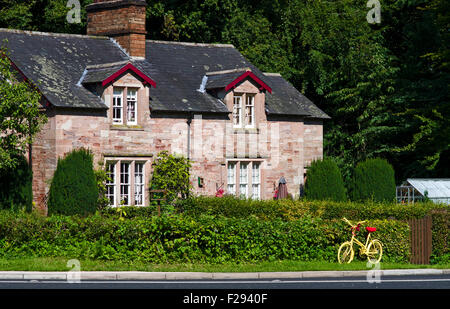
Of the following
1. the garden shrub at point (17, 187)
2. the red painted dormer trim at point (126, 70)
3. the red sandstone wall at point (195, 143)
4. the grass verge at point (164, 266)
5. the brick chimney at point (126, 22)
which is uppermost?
the brick chimney at point (126, 22)

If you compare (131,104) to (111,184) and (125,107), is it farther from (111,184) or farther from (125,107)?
(111,184)

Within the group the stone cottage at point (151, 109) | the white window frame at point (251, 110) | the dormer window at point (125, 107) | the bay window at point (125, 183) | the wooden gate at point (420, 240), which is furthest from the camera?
the white window frame at point (251, 110)

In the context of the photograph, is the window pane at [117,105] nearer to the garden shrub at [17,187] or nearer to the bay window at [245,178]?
the garden shrub at [17,187]

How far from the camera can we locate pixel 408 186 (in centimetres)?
4075

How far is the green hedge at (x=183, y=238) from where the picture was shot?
78.1ft

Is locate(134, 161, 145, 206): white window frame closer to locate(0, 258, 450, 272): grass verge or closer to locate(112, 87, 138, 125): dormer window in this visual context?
locate(112, 87, 138, 125): dormer window

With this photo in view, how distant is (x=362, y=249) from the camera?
82.2 feet

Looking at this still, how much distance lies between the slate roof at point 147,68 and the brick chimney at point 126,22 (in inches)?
17.2

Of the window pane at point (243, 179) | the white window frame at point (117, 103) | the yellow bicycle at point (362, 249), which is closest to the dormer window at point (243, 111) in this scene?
the window pane at point (243, 179)

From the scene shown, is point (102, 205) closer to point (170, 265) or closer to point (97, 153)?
point (97, 153)

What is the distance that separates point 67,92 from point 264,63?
58.1 feet

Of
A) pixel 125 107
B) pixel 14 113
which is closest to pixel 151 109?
pixel 125 107

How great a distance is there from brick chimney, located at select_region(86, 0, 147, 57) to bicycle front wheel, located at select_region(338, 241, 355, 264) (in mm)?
18966
